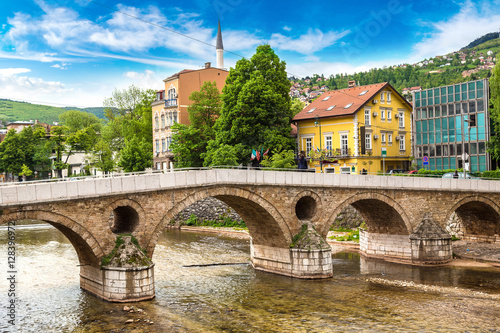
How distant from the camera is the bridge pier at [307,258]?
23.1 metres

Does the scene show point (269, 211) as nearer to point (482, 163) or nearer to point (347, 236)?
point (347, 236)

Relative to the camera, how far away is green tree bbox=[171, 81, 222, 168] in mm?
46438

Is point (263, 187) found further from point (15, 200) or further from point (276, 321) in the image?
point (15, 200)

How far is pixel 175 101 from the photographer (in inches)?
1993

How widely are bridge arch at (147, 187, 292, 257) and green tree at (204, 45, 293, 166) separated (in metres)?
15.1

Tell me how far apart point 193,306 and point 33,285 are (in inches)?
289

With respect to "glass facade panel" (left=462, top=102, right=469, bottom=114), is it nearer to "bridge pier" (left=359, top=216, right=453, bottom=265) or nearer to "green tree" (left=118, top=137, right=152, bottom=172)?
"bridge pier" (left=359, top=216, right=453, bottom=265)

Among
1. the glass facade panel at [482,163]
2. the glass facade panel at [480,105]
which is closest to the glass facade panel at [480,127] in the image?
the glass facade panel at [480,105]

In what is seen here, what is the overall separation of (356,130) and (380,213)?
12248 millimetres

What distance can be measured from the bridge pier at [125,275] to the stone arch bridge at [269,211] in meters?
0.04

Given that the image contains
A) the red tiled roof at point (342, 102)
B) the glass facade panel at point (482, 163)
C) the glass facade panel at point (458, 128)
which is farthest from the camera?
the glass facade panel at point (458, 128)

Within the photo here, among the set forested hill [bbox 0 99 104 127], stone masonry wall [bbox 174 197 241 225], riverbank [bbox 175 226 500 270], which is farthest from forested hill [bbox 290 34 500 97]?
forested hill [bbox 0 99 104 127]

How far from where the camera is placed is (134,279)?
719 inches

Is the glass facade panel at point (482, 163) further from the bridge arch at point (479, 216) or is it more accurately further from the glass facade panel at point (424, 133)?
the bridge arch at point (479, 216)
